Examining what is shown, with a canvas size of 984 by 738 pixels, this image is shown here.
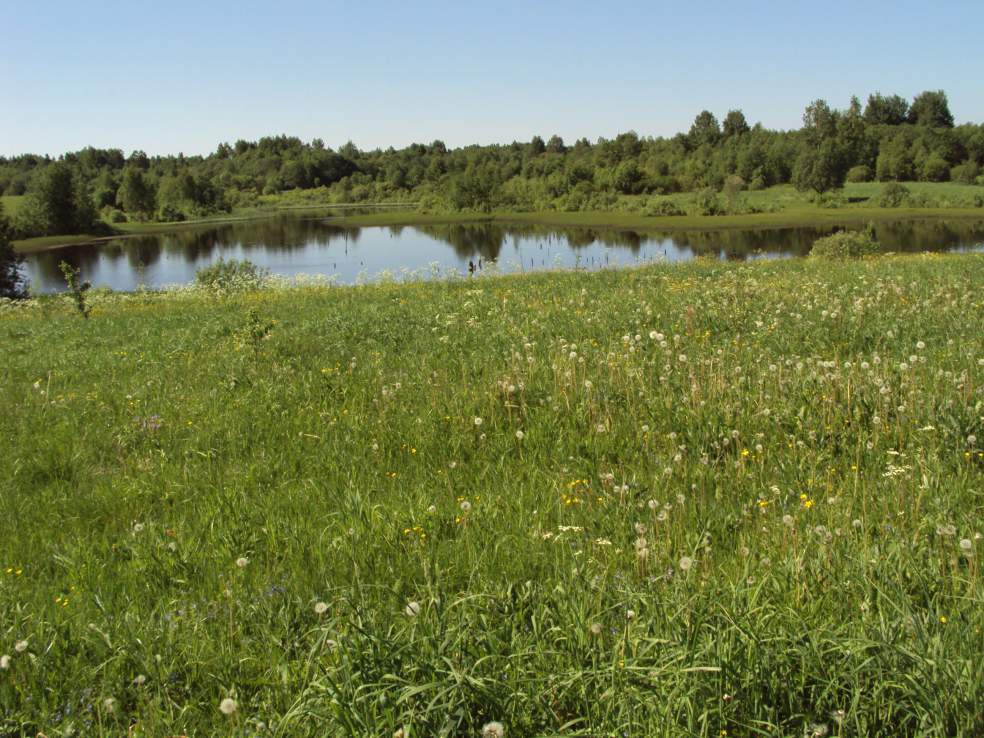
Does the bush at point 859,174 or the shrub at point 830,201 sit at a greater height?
the bush at point 859,174

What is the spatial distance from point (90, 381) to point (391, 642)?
26.8ft

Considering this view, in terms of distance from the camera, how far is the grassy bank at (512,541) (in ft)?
8.04

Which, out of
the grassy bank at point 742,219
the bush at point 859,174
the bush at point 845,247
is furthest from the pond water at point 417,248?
the bush at point 859,174

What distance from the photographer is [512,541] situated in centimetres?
395

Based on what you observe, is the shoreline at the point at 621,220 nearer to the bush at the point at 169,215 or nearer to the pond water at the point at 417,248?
the pond water at the point at 417,248

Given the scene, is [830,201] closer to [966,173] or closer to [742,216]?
[742,216]

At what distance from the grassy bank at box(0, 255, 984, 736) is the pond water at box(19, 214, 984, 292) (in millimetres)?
37161

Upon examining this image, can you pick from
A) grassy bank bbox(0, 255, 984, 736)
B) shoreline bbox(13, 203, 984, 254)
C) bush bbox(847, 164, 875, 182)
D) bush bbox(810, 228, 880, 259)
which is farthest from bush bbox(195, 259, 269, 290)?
bush bbox(847, 164, 875, 182)

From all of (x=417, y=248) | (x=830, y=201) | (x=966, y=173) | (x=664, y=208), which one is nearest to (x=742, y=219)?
(x=830, y=201)

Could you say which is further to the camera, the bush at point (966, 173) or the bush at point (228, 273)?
the bush at point (966, 173)

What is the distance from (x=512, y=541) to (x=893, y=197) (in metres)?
119

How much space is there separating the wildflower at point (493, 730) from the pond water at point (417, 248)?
139 ft

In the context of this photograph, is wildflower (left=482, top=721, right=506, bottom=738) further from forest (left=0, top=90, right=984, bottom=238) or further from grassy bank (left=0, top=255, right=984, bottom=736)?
forest (left=0, top=90, right=984, bottom=238)

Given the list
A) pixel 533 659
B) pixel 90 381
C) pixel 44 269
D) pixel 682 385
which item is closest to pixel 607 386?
pixel 682 385
